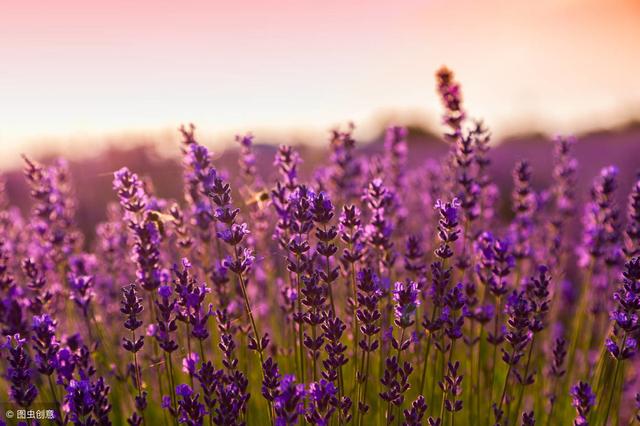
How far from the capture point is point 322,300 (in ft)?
9.11

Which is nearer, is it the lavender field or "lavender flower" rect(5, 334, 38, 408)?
"lavender flower" rect(5, 334, 38, 408)

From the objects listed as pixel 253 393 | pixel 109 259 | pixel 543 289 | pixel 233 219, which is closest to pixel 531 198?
pixel 543 289

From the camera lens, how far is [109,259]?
4.88 metres

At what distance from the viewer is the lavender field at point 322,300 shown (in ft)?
8.94

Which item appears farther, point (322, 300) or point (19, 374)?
point (322, 300)

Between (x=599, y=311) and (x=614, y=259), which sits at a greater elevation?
(x=614, y=259)

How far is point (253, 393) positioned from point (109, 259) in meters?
1.66

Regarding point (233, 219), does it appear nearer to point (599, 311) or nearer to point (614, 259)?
point (614, 259)

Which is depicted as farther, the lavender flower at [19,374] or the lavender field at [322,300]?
the lavender field at [322,300]

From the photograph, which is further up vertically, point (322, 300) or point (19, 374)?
point (322, 300)

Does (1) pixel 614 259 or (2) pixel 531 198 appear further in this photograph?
(2) pixel 531 198

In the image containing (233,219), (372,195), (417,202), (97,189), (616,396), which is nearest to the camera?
(233,219)

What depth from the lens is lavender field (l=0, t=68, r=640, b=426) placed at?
2725 millimetres

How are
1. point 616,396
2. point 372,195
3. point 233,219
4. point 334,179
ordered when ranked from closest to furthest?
point 233,219 < point 372,195 < point 616,396 < point 334,179
